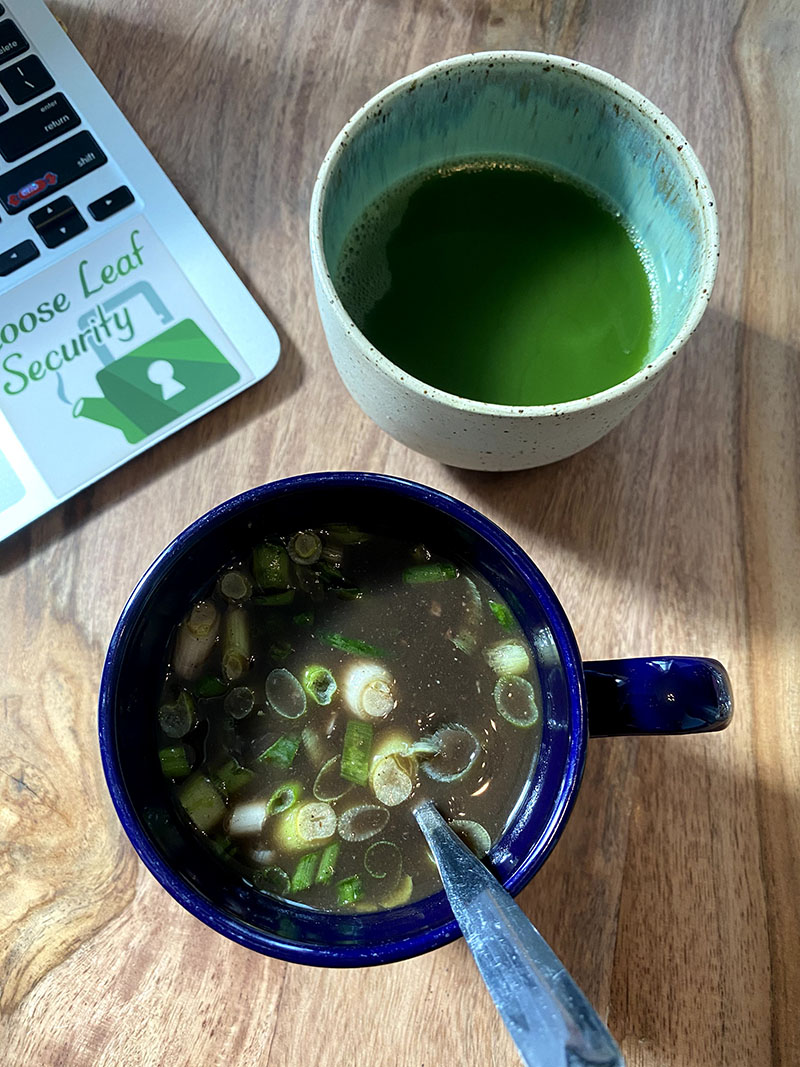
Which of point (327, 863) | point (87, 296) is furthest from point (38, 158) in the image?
point (327, 863)

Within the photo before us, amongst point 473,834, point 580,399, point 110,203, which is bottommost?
point 473,834

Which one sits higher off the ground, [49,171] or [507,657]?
[49,171]

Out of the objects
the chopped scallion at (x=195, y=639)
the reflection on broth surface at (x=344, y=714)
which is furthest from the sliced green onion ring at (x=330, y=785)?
the chopped scallion at (x=195, y=639)

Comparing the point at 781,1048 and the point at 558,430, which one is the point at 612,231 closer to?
the point at 558,430

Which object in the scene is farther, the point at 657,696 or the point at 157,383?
the point at 157,383

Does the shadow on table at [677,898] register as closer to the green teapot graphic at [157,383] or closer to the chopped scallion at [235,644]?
the chopped scallion at [235,644]

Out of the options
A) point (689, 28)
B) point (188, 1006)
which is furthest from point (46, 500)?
point (689, 28)

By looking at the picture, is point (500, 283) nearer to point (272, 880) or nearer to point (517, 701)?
point (517, 701)

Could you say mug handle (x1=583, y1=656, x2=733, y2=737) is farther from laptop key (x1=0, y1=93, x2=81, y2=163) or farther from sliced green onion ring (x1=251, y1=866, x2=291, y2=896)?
laptop key (x1=0, y1=93, x2=81, y2=163)
